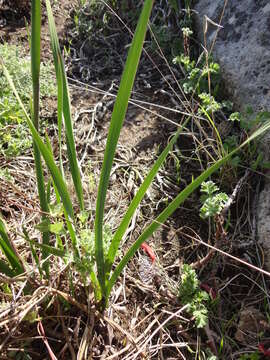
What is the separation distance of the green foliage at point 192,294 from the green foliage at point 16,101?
2.90ft

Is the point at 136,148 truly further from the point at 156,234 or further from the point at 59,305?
the point at 59,305

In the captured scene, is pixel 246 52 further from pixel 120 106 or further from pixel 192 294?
pixel 120 106

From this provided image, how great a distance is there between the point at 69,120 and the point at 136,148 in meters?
0.85

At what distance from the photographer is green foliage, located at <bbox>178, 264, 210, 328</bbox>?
141cm

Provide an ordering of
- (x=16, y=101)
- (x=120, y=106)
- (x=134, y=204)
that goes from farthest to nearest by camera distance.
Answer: (x=16, y=101) < (x=134, y=204) < (x=120, y=106)

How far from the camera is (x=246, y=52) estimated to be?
195 centimetres

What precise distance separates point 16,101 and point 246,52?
1109 mm

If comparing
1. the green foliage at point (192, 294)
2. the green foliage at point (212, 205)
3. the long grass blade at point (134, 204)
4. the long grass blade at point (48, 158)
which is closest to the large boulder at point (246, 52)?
the green foliage at point (212, 205)

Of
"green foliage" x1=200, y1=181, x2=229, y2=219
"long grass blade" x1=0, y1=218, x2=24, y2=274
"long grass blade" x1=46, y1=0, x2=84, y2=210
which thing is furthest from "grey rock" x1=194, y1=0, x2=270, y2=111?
"long grass blade" x1=0, y1=218, x2=24, y2=274

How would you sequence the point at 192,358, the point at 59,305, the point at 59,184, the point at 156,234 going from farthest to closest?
the point at 156,234, the point at 192,358, the point at 59,305, the point at 59,184

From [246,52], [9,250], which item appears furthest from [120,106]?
[246,52]

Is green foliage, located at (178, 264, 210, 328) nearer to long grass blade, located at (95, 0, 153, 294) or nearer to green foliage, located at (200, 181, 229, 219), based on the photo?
green foliage, located at (200, 181, 229, 219)

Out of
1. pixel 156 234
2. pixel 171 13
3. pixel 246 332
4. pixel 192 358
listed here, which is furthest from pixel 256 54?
pixel 192 358

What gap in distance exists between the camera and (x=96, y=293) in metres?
1.26
